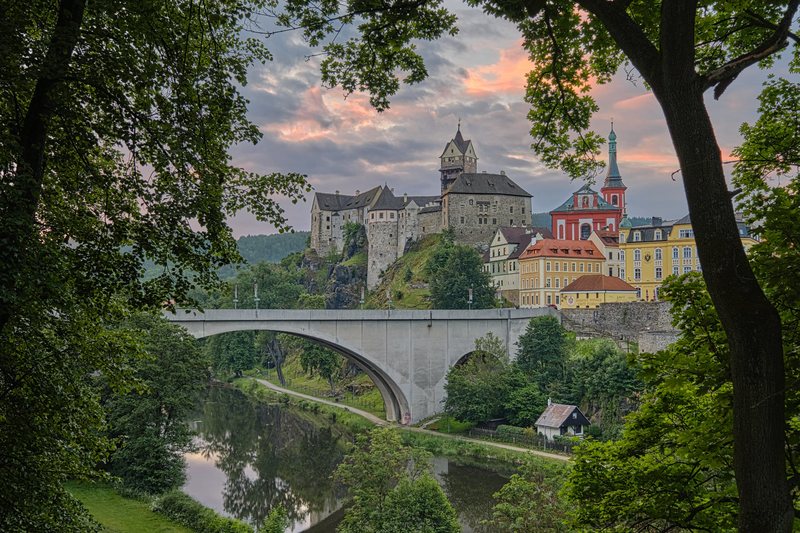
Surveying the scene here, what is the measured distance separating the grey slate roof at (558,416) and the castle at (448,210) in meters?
45.5

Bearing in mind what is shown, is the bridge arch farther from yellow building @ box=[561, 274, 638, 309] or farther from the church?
the church

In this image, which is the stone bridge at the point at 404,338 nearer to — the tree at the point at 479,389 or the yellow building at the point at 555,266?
the tree at the point at 479,389

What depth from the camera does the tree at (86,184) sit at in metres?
6.62

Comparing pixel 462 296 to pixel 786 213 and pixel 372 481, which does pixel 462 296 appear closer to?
pixel 372 481

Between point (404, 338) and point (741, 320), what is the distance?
41210 mm

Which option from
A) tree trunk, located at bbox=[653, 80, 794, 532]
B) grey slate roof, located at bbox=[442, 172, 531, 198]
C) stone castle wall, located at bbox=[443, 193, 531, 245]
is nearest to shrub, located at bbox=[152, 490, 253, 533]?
tree trunk, located at bbox=[653, 80, 794, 532]

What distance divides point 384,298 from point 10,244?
7433 cm

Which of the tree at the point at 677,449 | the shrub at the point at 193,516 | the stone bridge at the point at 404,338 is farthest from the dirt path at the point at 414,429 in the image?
the tree at the point at 677,449

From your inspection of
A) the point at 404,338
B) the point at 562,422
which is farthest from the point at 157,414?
the point at 562,422

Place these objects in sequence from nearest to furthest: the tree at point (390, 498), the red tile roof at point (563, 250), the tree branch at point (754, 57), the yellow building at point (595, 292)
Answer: the tree branch at point (754, 57)
the tree at point (390, 498)
the yellow building at point (595, 292)
the red tile roof at point (563, 250)

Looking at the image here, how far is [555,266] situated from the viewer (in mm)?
64438

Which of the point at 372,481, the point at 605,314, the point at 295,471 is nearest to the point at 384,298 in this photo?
the point at 605,314

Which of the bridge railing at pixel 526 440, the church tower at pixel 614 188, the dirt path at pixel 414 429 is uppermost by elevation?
the church tower at pixel 614 188

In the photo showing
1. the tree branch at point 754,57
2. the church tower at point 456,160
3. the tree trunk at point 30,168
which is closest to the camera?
the tree branch at point 754,57
